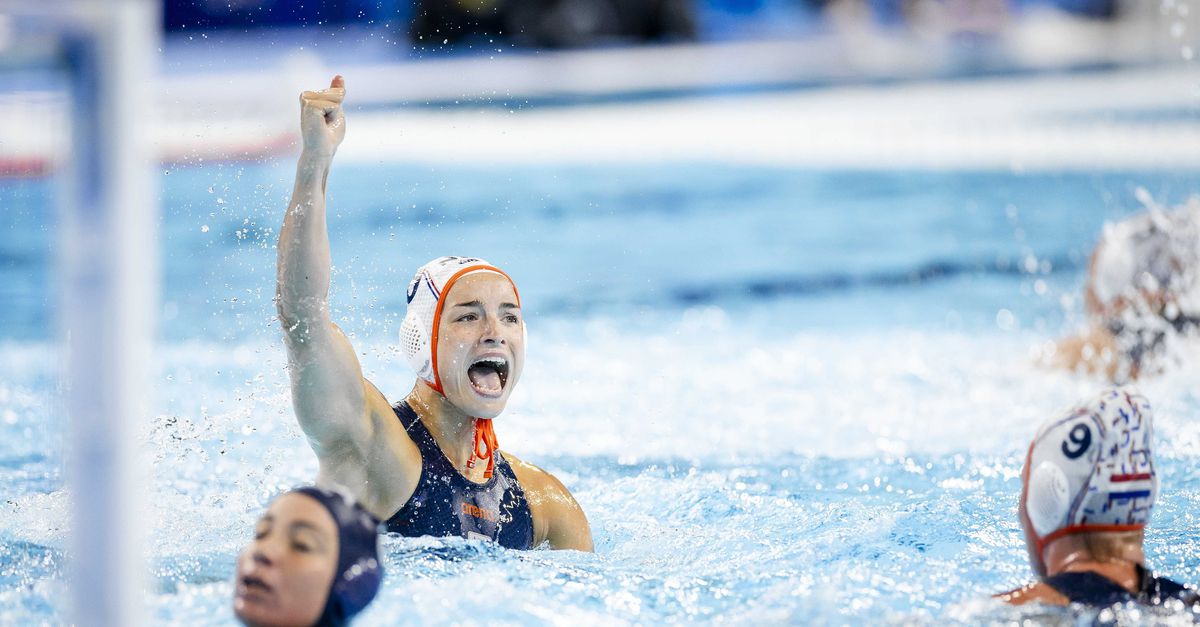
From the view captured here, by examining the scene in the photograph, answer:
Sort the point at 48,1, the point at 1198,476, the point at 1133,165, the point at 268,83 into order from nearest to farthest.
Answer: the point at 48,1 → the point at 1198,476 → the point at 1133,165 → the point at 268,83

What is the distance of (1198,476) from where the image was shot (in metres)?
4.12

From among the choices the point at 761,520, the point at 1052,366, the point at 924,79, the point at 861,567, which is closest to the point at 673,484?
the point at 761,520

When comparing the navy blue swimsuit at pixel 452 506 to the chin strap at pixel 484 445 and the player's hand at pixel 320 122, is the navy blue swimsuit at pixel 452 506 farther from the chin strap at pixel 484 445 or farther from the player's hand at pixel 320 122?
the player's hand at pixel 320 122

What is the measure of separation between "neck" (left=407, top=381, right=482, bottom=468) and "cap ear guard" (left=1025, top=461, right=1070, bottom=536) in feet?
3.94

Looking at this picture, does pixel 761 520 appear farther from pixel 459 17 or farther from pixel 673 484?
pixel 459 17

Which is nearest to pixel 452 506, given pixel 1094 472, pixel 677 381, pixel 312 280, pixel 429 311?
pixel 429 311

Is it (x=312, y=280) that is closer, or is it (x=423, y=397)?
(x=312, y=280)

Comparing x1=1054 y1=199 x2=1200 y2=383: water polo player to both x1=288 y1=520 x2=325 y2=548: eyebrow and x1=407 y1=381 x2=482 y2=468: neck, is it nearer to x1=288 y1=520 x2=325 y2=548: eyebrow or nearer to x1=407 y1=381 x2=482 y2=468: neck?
x1=407 y1=381 x2=482 y2=468: neck

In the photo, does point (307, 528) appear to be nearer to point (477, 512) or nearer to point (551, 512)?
point (477, 512)

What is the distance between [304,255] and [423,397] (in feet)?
1.96

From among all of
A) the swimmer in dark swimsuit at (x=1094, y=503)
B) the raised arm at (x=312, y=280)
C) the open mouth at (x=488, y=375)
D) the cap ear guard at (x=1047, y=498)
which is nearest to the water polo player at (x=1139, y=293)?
the swimmer in dark swimsuit at (x=1094, y=503)

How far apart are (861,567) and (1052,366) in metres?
2.40

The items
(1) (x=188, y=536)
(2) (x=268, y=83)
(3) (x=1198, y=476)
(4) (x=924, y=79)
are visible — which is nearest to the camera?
(1) (x=188, y=536)

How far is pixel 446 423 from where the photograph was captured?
301 cm
